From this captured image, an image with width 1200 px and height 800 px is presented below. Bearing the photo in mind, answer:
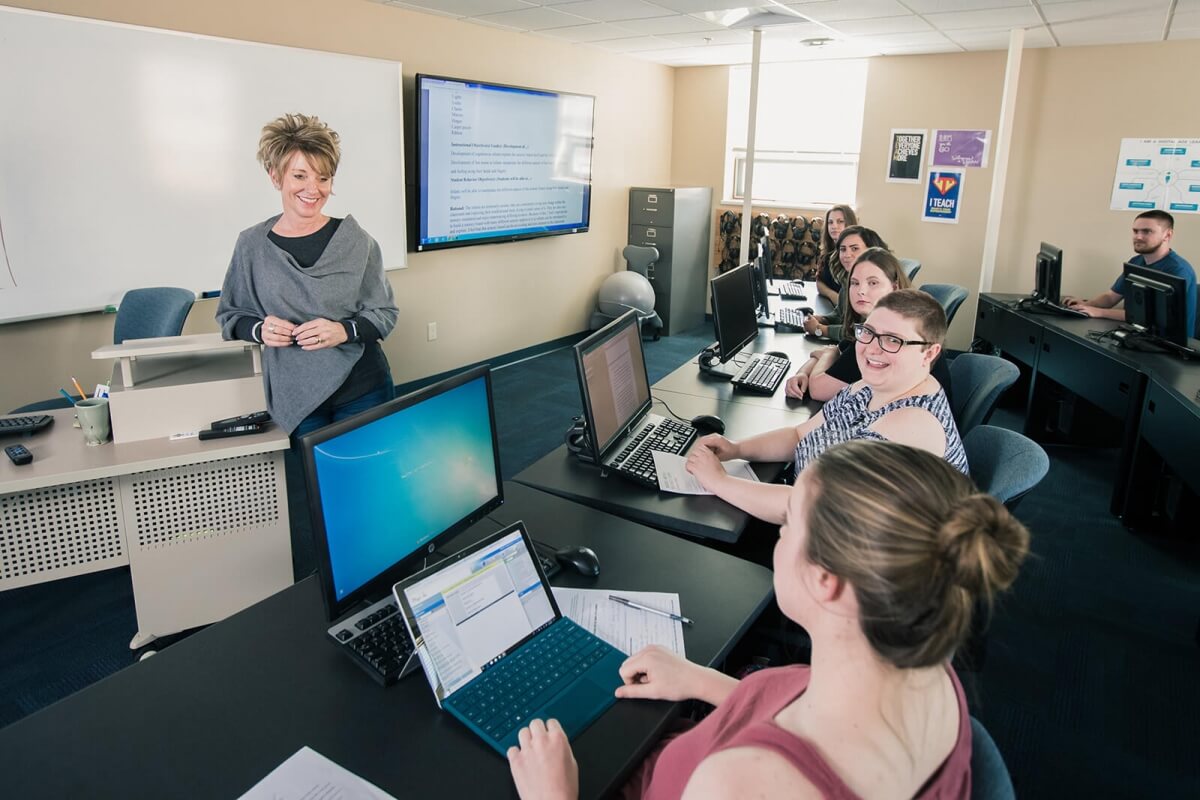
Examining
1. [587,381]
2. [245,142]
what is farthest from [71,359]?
[587,381]

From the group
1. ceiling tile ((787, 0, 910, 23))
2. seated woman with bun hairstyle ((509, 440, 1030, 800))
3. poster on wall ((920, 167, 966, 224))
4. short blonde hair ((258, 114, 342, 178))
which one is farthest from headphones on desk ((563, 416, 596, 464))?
poster on wall ((920, 167, 966, 224))

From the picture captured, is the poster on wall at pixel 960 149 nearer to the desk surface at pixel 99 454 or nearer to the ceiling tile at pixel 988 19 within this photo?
the ceiling tile at pixel 988 19

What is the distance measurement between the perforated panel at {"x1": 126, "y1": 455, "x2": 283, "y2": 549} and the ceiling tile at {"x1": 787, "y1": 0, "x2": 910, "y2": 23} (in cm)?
383

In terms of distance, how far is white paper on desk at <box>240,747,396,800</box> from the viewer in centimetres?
98

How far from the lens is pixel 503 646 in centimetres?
124

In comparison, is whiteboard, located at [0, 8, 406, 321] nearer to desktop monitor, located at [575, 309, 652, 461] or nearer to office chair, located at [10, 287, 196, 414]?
office chair, located at [10, 287, 196, 414]

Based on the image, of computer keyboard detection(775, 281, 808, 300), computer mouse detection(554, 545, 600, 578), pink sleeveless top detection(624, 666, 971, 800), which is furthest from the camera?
computer keyboard detection(775, 281, 808, 300)

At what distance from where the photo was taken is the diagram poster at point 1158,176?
5.35 meters

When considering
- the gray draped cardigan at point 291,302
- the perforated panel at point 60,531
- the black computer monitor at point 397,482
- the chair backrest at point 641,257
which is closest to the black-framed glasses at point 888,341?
the black computer monitor at point 397,482

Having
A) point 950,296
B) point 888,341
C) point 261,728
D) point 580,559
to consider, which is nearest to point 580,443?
point 580,559

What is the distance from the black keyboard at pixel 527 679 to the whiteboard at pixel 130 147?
3021mm

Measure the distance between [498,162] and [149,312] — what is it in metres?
2.67

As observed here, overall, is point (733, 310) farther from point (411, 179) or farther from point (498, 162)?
point (498, 162)

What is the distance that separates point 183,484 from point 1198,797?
297 centimetres
